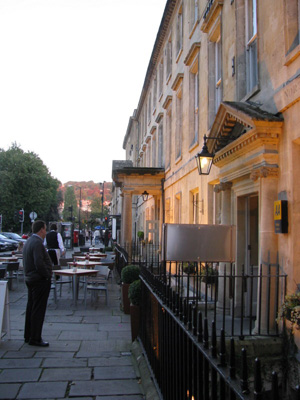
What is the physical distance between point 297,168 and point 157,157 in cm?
1523

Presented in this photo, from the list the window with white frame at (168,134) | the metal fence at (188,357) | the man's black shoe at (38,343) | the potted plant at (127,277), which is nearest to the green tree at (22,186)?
the window with white frame at (168,134)

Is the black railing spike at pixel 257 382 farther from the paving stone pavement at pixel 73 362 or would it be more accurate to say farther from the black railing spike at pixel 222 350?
the paving stone pavement at pixel 73 362

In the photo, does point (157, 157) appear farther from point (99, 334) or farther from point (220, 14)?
point (99, 334)

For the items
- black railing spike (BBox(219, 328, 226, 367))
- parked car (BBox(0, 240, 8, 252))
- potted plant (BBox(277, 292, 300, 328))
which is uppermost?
black railing spike (BBox(219, 328, 226, 367))

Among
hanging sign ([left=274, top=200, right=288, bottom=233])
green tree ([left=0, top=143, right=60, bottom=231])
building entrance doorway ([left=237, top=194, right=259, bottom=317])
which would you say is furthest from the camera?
green tree ([left=0, top=143, right=60, bottom=231])

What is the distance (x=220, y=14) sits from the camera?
32.2 ft

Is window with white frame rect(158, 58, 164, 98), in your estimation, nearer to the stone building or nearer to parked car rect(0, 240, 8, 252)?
the stone building

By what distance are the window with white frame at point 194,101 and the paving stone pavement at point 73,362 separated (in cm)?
671

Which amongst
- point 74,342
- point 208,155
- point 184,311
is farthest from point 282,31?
point 74,342

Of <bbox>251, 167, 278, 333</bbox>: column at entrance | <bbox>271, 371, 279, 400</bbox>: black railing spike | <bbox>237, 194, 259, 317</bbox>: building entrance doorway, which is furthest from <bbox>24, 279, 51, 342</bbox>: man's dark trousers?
<bbox>271, 371, 279, 400</bbox>: black railing spike

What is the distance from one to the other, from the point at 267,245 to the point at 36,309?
3797 mm

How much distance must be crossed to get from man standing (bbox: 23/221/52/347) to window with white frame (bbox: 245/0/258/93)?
5009 mm

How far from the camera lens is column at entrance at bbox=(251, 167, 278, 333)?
6.21 m

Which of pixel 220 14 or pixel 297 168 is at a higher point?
pixel 220 14
